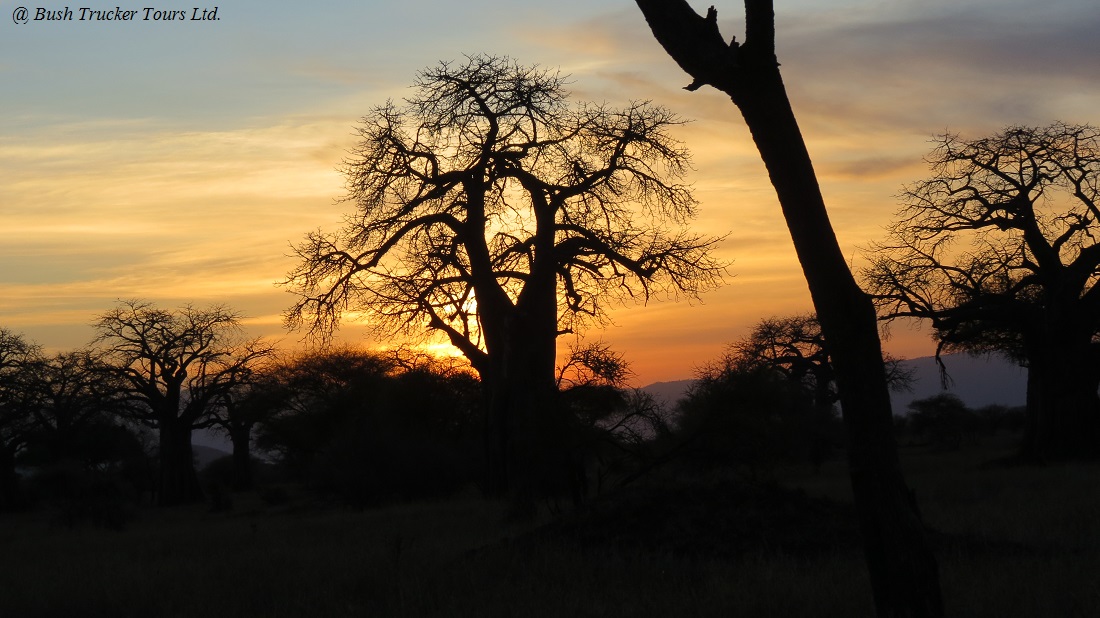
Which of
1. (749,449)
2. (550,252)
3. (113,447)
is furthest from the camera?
(113,447)

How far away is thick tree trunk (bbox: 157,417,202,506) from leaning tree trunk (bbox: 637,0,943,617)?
38.0m

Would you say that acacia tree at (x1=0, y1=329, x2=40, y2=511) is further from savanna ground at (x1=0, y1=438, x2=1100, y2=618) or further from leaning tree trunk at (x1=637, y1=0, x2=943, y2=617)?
leaning tree trunk at (x1=637, y1=0, x2=943, y2=617)

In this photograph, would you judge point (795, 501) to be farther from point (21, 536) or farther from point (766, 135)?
point (21, 536)

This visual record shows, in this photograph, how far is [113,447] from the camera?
174 feet

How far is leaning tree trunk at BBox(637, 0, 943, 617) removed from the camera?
567 cm

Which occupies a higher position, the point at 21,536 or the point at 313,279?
the point at 313,279

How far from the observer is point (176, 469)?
4025cm

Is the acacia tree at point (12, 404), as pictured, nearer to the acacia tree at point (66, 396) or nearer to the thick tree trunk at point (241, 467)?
the acacia tree at point (66, 396)

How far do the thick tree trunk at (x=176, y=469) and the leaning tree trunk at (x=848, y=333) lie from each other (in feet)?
125

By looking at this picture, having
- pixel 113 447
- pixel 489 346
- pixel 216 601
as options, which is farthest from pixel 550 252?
pixel 113 447

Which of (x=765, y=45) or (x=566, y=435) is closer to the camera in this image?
(x=765, y=45)

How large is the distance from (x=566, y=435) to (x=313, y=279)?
5381 mm

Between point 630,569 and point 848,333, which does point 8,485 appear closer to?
point 630,569

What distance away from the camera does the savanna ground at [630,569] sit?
6.94m
